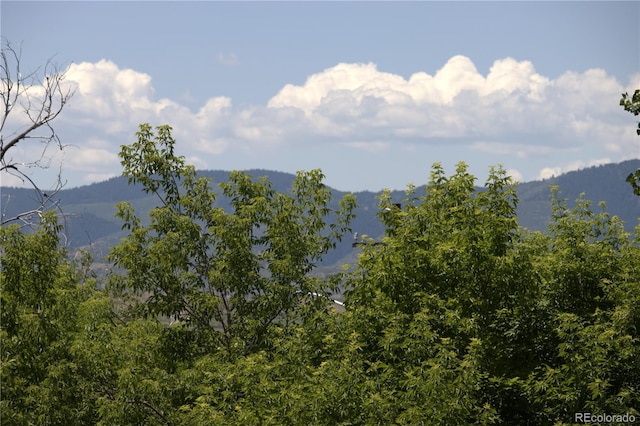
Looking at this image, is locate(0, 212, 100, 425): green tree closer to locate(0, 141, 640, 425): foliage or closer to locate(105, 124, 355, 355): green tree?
locate(0, 141, 640, 425): foliage

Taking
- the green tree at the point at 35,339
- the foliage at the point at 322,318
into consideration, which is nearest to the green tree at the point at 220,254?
the foliage at the point at 322,318

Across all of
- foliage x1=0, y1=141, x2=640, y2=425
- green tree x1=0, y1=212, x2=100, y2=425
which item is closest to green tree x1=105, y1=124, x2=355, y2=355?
foliage x1=0, y1=141, x2=640, y2=425

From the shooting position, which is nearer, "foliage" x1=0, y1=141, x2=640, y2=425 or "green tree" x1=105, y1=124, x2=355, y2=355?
"foliage" x1=0, y1=141, x2=640, y2=425

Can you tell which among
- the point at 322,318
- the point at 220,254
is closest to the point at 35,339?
the point at 220,254

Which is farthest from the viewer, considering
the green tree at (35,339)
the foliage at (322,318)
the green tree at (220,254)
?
the green tree at (220,254)

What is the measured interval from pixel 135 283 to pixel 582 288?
12.8m

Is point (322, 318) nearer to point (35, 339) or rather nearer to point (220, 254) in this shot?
point (220, 254)

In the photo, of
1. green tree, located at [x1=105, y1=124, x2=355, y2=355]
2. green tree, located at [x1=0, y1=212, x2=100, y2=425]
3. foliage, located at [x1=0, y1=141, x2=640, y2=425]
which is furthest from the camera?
green tree, located at [x1=105, y1=124, x2=355, y2=355]

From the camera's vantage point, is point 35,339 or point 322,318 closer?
point 35,339

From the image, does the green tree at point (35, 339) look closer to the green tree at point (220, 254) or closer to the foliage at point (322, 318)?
the foliage at point (322, 318)

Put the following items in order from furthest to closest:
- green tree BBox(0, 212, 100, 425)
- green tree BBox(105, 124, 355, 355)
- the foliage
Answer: green tree BBox(105, 124, 355, 355), green tree BBox(0, 212, 100, 425), the foliage

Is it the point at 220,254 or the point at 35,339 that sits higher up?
the point at 220,254

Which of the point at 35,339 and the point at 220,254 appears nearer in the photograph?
the point at 35,339

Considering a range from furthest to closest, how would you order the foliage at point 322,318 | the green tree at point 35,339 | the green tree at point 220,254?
the green tree at point 220,254 → the green tree at point 35,339 → the foliage at point 322,318
